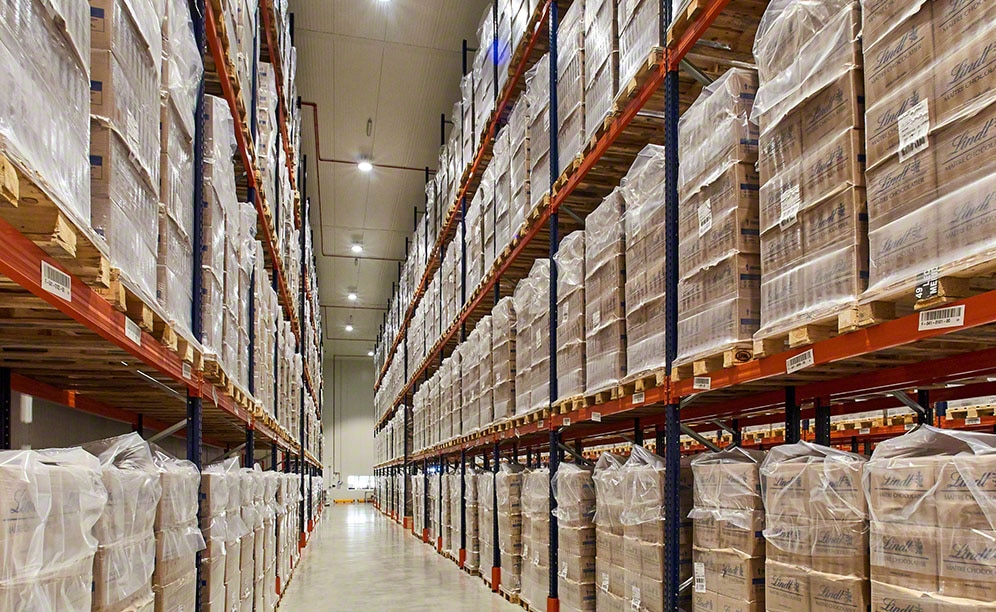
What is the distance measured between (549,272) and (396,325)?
1376 centimetres

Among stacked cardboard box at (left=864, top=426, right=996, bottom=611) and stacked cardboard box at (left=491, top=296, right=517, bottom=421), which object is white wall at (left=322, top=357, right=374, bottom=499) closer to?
stacked cardboard box at (left=491, top=296, right=517, bottom=421)

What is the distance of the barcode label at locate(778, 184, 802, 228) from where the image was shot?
2.84m

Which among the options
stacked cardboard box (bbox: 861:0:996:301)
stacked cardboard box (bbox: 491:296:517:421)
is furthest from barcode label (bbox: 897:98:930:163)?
stacked cardboard box (bbox: 491:296:517:421)

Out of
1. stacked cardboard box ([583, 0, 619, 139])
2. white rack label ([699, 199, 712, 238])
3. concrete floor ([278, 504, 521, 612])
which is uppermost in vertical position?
stacked cardboard box ([583, 0, 619, 139])

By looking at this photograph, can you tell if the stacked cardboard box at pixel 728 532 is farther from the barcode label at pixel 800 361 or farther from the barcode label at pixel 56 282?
the barcode label at pixel 56 282

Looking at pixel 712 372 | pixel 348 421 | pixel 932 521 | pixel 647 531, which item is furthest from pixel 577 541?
pixel 348 421

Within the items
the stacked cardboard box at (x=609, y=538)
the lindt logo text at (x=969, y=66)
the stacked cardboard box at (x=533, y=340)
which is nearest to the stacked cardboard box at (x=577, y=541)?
the stacked cardboard box at (x=609, y=538)

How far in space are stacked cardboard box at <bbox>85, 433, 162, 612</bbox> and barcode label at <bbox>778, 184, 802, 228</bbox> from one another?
2.62 m

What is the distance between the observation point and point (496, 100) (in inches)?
304

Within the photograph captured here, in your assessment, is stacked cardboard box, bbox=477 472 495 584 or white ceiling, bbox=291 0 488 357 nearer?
stacked cardboard box, bbox=477 472 495 584

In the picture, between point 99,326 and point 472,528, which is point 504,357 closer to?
point 472,528

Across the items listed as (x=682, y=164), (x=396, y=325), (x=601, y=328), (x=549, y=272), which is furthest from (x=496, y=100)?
(x=396, y=325)

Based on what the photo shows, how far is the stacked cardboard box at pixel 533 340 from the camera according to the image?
605cm

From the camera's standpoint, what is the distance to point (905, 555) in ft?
7.30
